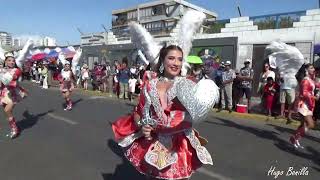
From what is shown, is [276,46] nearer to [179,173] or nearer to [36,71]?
[179,173]

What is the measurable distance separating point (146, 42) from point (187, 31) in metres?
0.75

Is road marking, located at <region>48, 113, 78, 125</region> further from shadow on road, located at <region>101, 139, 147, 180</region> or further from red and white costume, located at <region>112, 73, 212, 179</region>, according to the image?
red and white costume, located at <region>112, 73, 212, 179</region>

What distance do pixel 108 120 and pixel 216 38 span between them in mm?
11286

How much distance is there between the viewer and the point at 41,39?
180 feet

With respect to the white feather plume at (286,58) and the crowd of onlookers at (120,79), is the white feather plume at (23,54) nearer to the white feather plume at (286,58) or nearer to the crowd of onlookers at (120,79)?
the crowd of onlookers at (120,79)

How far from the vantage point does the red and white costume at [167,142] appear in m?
3.28

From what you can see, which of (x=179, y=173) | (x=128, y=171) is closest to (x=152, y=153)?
(x=179, y=173)

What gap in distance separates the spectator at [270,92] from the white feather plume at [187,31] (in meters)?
7.45

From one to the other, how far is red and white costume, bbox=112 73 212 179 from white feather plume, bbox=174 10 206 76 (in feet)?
2.24

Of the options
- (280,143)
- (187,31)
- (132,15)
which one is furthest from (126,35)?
(132,15)

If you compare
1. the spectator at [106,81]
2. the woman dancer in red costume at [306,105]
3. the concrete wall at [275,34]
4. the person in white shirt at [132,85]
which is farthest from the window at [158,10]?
the woman dancer in red costume at [306,105]

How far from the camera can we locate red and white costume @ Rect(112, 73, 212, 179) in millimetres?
3281

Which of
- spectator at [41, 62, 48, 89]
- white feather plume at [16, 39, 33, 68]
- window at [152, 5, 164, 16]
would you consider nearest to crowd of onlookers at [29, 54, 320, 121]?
white feather plume at [16, 39, 33, 68]

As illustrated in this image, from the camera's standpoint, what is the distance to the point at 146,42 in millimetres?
4895
